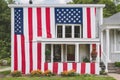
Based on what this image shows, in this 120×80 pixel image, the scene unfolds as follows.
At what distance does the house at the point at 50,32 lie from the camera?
2673cm

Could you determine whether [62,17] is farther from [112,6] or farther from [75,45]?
[112,6]

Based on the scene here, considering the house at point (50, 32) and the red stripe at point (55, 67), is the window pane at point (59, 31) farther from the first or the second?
the red stripe at point (55, 67)

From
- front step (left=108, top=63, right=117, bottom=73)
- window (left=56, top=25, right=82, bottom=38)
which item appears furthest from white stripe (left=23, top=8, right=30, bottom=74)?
front step (left=108, top=63, right=117, bottom=73)

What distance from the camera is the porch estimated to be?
26000 mm

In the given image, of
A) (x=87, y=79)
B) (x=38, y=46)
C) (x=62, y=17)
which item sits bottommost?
(x=87, y=79)

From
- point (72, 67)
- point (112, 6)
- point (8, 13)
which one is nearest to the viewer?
point (72, 67)

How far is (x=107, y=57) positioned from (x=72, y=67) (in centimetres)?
415

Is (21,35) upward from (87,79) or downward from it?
upward

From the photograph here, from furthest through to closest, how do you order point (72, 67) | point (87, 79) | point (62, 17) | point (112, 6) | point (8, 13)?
point (112, 6)
point (8, 13)
point (62, 17)
point (72, 67)
point (87, 79)

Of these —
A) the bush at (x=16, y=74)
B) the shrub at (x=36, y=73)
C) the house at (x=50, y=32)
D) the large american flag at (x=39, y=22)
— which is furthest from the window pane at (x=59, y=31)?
the bush at (x=16, y=74)

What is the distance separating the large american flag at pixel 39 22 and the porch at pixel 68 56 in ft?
3.26

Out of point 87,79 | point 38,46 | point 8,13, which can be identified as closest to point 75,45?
point 38,46

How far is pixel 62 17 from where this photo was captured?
2758cm

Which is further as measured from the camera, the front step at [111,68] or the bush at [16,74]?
the front step at [111,68]
